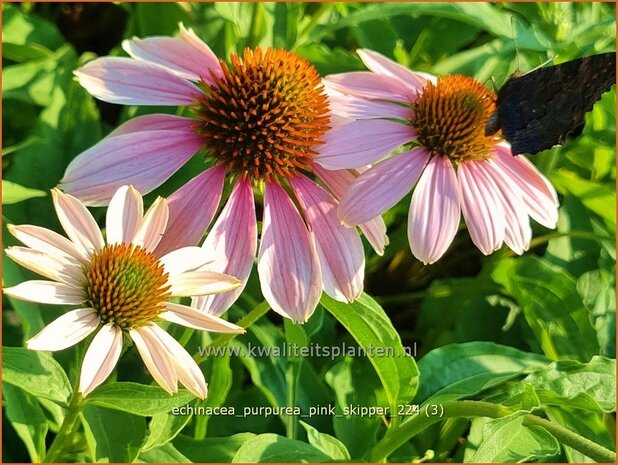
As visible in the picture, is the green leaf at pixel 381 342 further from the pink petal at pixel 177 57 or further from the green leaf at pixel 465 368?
the pink petal at pixel 177 57

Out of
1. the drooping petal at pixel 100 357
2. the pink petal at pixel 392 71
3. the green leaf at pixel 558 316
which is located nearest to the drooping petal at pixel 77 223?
the drooping petal at pixel 100 357

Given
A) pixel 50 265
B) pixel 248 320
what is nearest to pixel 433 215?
pixel 248 320

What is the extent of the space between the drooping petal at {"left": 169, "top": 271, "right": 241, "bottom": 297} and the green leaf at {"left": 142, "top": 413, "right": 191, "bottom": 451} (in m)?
0.22

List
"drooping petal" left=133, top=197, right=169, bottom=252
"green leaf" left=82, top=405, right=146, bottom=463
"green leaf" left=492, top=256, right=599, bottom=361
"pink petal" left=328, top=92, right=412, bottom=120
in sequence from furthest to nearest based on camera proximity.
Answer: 1. "green leaf" left=492, top=256, right=599, bottom=361
2. "pink petal" left=328, top=92, right=412, bottom=120
3. "green leaf" left=82, top=405, right=146, bottom=463
4. "drooping petal" left=133, top=197, right=169, bottom=252

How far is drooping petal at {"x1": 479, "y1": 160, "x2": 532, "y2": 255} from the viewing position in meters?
1.17

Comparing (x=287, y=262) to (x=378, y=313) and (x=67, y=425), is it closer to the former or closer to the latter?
(x=378, y=313)

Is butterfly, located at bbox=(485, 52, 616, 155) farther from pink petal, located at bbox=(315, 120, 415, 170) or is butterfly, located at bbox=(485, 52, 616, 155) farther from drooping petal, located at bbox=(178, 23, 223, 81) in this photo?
drooping petal, located at bbox=(178, 23, 223, 81)

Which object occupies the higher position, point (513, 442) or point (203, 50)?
point (203, 50)

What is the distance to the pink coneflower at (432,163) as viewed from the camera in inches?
43.9

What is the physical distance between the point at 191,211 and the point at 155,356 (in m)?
0.24

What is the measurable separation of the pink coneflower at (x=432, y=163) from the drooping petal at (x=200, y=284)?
0.69 ft

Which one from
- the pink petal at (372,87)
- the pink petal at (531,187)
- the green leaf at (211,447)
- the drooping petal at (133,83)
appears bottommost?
the green leaf at (211,447)

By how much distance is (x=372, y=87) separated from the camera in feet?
4.18

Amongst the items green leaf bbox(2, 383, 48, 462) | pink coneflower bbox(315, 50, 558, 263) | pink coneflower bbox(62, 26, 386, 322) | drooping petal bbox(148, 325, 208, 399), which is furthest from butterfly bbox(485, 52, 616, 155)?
green leaf bbox(2, 383, 48, 462)
